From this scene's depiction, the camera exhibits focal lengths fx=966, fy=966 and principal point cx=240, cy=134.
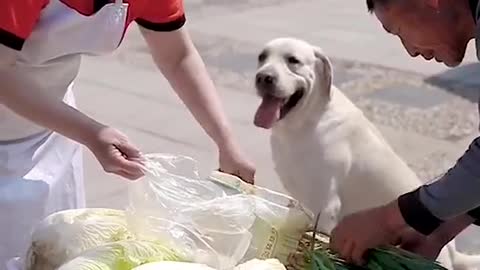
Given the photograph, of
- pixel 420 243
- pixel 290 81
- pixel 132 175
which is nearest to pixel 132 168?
pixel 132 175

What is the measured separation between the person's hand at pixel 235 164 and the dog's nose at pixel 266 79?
1350mm

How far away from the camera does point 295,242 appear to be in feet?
5.72

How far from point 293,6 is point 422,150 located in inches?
135

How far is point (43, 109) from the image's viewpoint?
1941 mm

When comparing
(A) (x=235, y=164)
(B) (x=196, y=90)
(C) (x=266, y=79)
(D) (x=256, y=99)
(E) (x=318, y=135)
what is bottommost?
(D) (x=256, y=99)

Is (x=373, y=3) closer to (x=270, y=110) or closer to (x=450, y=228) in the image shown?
(x=450, y=228)

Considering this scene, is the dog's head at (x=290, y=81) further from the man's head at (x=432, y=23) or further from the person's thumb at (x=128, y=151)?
the man's head at (x=432, y=23)

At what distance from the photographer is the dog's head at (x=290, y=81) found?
143 inches

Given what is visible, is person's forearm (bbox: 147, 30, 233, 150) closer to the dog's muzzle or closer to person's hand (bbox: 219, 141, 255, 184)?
person's hand (bbox: 219, 141, 255, 184)

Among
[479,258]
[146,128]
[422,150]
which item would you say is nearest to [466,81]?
[422,150]

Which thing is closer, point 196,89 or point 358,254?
point 358,254

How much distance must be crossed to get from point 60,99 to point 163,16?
329 millimetres

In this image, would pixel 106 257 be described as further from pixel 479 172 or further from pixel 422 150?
pixel 422 150

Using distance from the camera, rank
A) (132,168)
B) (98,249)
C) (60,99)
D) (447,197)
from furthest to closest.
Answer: (60,99) → (132,168) → (98,249) → (447,197)
